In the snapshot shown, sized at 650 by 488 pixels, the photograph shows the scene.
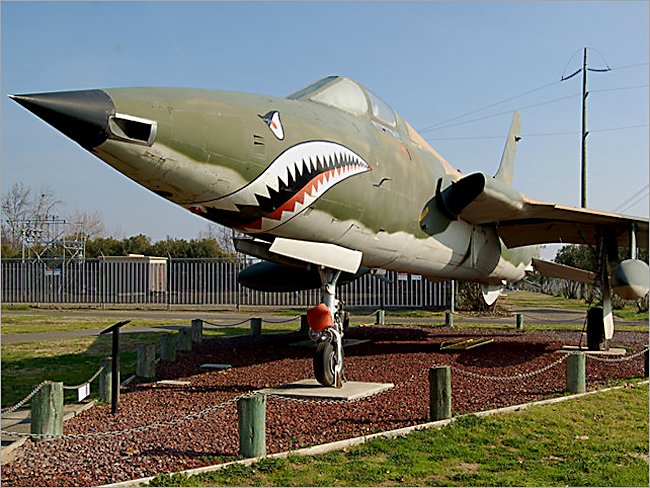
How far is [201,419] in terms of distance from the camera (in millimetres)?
7410

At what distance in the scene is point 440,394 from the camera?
732 centimetres

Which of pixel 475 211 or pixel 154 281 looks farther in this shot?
pixel 154 281

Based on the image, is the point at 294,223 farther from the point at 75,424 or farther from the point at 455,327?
the point at 455,327

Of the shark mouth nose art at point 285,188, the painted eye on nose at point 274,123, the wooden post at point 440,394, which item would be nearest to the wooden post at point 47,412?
the shark mouth nose art at point 285,188

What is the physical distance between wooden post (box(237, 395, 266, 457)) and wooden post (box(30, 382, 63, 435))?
2138 mm

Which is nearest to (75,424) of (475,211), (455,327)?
(475,211)

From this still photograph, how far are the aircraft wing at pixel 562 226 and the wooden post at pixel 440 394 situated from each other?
17.8ft

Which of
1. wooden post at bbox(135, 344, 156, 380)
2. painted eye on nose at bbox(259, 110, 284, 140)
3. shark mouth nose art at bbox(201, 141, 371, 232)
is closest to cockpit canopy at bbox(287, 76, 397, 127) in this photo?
shark mouth nose art at bbox(201, 141, 371, 232)

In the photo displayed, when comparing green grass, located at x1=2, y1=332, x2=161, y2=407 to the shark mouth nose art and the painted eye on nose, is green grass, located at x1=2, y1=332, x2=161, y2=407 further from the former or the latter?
the painted eye on nose

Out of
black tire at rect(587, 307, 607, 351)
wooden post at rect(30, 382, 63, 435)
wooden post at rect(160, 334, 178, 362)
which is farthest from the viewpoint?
black tire at rect(587, 307, 607, 351)

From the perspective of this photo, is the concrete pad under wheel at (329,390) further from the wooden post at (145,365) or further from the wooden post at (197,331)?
the wooden post at (197,331)

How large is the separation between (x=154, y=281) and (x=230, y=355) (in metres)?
23.6

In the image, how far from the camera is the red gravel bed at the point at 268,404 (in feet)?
19.1

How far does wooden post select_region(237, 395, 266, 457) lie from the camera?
5.84 metres
